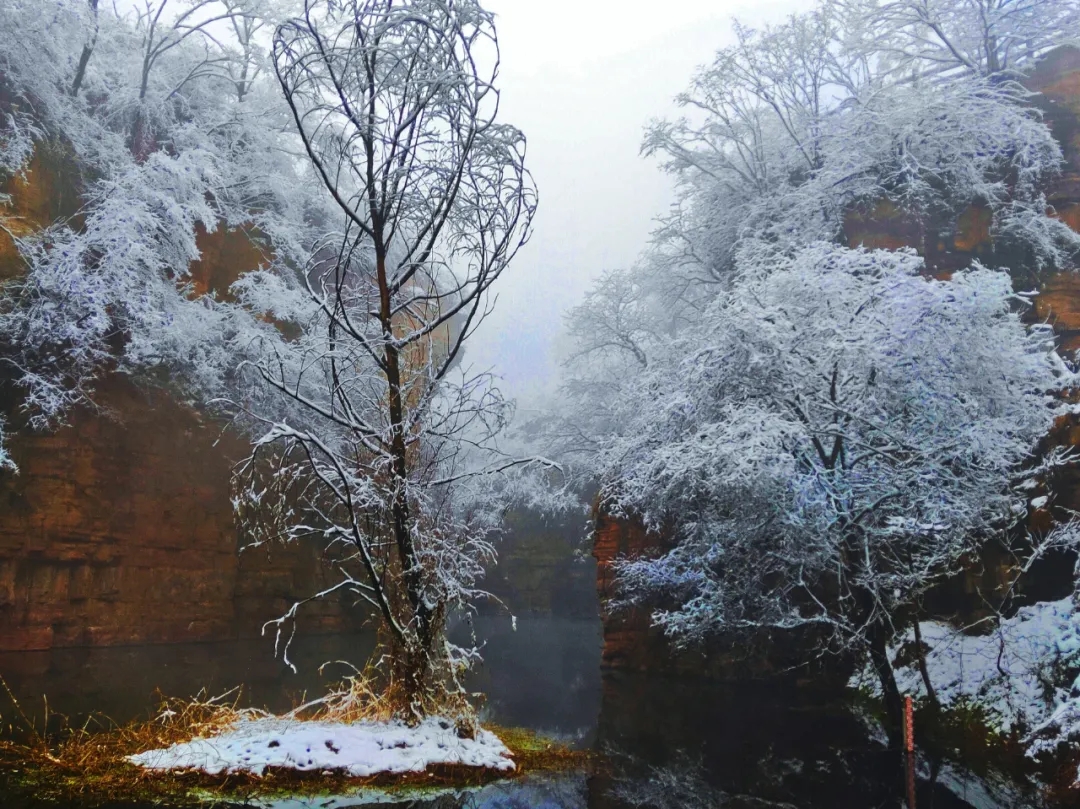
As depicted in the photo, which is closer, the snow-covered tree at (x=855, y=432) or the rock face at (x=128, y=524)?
the snow-covered tree at (x=855, y=432)

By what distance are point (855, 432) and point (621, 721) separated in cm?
490

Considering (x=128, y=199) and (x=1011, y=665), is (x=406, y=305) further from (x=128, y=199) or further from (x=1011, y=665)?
(x=128, y=199)

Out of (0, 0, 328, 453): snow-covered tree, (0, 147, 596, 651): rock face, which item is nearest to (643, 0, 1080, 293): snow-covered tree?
(0, 0, 328, 453): snow-covered tree

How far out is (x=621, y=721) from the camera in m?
9.38

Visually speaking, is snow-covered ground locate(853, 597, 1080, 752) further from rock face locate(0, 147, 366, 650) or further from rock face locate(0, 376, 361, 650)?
rock face locate(0, 376, 361, 650)

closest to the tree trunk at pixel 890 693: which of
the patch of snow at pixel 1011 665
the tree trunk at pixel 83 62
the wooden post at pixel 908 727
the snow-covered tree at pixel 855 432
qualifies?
the snow-covered tree at pixel 855 432

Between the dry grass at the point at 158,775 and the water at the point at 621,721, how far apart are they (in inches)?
10.4

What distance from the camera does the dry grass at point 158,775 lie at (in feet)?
14.3

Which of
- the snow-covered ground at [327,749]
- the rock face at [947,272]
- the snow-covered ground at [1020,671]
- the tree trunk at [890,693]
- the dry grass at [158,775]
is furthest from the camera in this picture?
the rock face at [947,272]

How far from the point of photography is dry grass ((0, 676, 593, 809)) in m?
4.37

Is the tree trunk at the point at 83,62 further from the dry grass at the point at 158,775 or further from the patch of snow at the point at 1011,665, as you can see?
the patch of snow at the point at 1011,665

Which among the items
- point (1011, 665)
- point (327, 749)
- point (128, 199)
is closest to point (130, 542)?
point (128, 199)

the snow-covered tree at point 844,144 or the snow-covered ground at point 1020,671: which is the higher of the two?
the snow-covered tree at point 844,144

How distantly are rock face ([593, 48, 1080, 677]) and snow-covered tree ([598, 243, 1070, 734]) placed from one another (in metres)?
0.55
